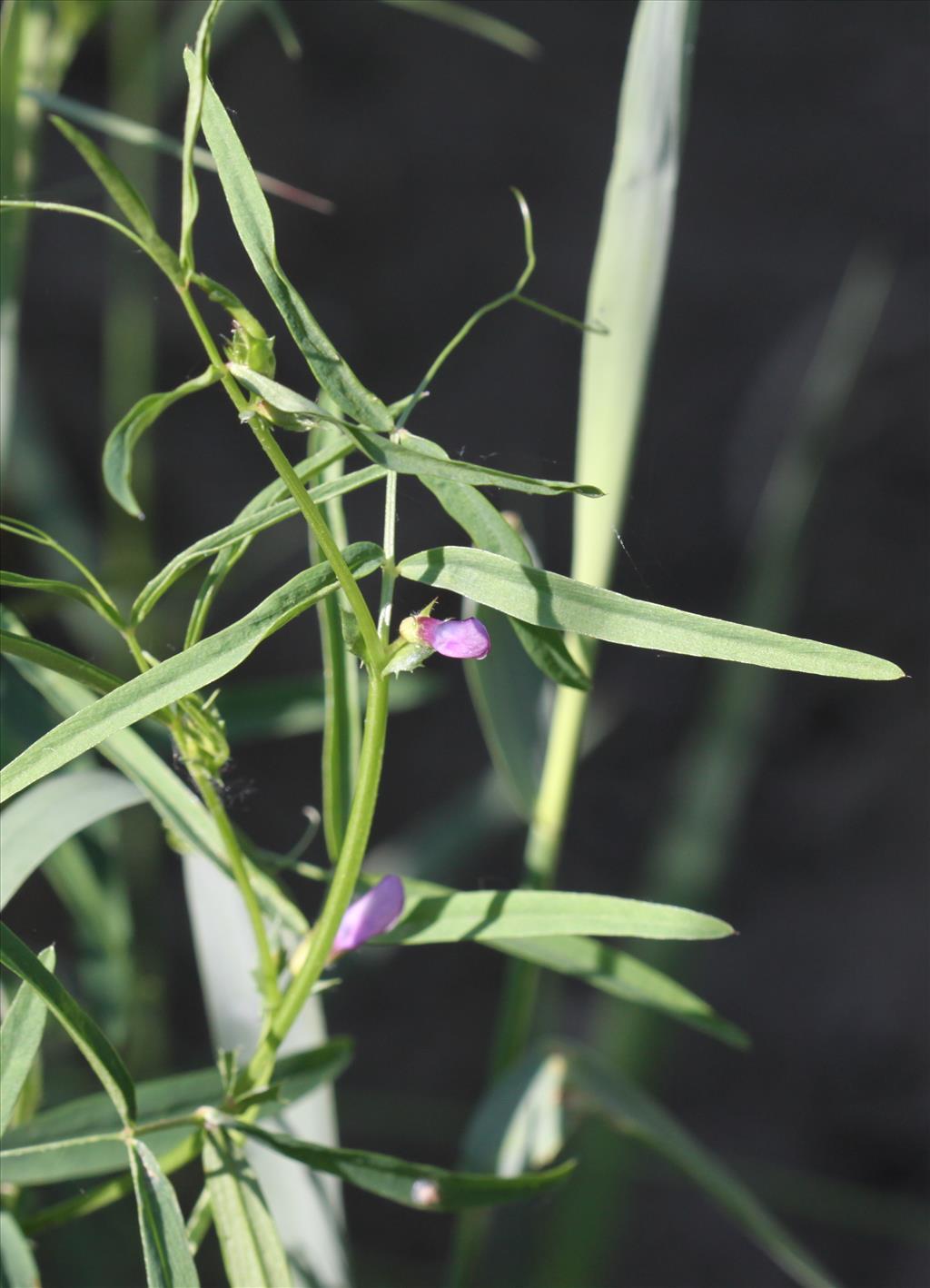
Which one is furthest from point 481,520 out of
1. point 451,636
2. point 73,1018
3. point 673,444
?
point 673,444

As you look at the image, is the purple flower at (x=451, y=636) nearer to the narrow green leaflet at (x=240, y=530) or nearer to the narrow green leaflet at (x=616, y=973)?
the narrow green leaflet at (x=240, y=530)

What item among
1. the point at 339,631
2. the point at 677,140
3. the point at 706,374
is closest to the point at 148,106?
the point at 677,140

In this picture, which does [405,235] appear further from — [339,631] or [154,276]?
[339,631]

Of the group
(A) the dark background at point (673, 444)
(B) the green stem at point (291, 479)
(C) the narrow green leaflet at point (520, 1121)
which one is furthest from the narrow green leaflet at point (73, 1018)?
(A) the dark background at point (673, 444)

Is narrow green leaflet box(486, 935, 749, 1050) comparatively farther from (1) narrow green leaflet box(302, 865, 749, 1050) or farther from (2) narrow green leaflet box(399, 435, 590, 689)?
(2) narrow green leaflet box(399, 435, 590, 689)

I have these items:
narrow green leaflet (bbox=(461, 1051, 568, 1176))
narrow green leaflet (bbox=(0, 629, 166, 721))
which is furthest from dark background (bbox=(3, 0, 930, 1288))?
narrow green leaflet (bbox=(0, 629, 166, 721))

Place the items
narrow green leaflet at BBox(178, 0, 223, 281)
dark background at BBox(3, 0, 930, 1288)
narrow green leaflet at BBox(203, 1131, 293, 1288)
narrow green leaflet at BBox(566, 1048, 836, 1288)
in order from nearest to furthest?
narrow green leaflet at BBox(178, 0, 223, 281) < narrow green leaflet at BBox(203, 1131, 293, 1288) < narrow green leaflet at BBox(566, 1048, 836, 1288) < dark background at BBox(3, 0, 930, 1288)

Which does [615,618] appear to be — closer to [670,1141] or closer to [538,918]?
[538,918]
